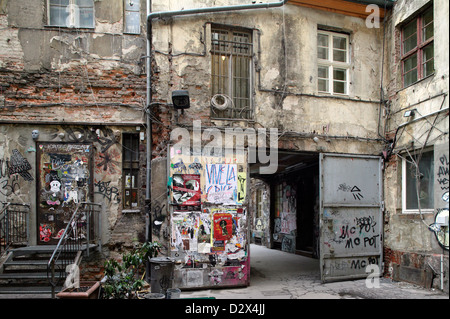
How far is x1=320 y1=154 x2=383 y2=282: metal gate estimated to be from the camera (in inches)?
322

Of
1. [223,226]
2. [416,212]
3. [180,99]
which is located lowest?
[223,226]

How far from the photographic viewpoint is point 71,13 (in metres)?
8.12

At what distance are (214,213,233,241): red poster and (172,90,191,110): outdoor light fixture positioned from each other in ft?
8.33

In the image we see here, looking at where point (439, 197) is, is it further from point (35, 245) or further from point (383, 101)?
point (35, 245)

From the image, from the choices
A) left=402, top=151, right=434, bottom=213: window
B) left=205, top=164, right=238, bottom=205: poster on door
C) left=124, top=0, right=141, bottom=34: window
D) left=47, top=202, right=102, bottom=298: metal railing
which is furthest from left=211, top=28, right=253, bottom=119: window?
left=402, top=151, right=434, bottom=213: window

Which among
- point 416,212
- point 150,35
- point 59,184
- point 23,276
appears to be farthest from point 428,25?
point 23,276

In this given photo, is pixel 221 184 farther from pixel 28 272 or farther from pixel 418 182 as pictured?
pixel 418 182

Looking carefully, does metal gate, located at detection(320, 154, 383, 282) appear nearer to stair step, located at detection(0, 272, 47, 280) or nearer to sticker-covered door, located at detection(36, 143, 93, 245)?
sticker-covered door, located at detection(36, 143, 93, 245)

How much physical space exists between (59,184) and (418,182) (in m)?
8.27

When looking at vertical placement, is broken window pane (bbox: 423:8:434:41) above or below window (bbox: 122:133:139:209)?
above

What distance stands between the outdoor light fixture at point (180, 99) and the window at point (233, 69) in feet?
3.30

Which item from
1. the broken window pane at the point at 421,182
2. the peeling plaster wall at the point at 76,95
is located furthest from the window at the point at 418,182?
the peeling plaster wall at the point at 76,95

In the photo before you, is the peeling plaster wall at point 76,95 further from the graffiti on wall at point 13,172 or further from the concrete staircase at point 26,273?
the concrete staircase at point 26,273
